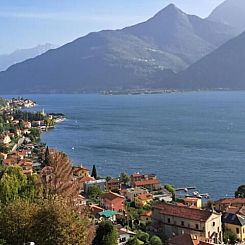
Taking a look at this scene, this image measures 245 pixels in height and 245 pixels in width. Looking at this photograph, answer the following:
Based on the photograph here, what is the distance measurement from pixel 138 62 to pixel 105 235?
139910 millimetres

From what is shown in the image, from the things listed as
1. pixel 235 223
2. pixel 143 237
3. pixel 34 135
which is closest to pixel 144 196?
pixel 235 223

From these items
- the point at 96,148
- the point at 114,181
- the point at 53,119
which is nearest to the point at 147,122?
the point at 53,119

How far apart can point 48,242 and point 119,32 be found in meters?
181

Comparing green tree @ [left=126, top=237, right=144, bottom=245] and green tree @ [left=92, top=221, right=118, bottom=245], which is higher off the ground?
green tree @ [left=92, top=221, right=118, bottom=245]

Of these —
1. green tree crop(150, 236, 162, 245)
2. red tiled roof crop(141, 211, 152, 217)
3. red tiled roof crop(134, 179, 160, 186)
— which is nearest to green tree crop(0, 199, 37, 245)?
green tree crop(150, 236, 162, 245)

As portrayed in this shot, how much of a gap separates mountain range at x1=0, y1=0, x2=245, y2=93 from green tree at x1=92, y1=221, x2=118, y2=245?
123874mm

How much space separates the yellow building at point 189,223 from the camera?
12.3 meters

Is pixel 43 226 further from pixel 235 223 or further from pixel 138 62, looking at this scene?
pixel 138 62

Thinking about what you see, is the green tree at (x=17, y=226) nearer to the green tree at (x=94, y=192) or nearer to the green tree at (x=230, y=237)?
the green tree at (x=230, y=237)

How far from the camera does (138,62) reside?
149 m

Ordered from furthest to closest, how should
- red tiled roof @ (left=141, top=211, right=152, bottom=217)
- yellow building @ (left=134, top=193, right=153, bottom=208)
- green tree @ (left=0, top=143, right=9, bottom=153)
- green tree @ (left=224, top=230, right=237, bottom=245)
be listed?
green tree @ (left=0, top=143, right=9, bottom=153), yellow building @ (left=134, top=193, right=153, bottom=208), red tiled roof @ (left=141, top=211, right=152, bottom=217), green tree @ (left=224, top=230, right=237, bottom=245)

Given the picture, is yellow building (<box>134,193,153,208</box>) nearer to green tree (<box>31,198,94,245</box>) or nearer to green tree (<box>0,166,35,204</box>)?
green tree (<box>0,166,35,204</box>)

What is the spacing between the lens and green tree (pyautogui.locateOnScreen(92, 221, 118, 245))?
10.5m

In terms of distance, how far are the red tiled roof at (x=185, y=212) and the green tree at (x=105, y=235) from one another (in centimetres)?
265
